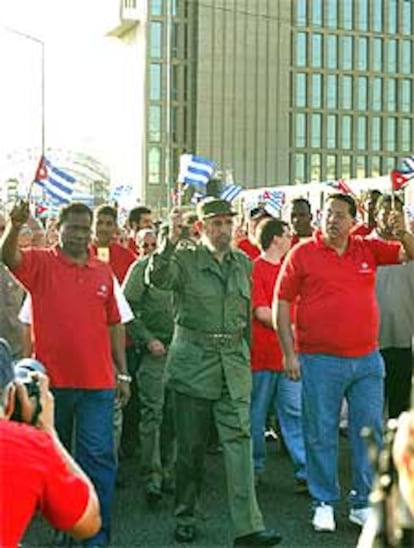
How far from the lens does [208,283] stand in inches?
286

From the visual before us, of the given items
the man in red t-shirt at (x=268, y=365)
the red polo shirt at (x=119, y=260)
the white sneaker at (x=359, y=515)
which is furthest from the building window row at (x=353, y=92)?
the white sneaker at (x=359, y=515)

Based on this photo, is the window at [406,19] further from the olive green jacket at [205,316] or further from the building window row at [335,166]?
the olive green jacket at [205,316]

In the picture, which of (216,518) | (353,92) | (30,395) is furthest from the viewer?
(353,92)

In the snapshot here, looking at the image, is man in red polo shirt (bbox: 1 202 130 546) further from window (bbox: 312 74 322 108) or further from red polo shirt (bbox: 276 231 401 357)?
window (bbox: 312 74 322 108)

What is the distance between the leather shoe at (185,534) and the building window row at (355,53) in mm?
110512

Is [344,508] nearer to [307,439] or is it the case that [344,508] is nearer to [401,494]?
[307,439]

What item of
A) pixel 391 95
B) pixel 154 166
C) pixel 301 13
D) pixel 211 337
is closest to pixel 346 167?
pixel 391 95

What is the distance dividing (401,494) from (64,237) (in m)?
4.29

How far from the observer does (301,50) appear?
115500mm

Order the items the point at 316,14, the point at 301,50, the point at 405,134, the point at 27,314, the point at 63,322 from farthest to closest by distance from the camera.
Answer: the point at 405,134 < the point at 301,50 < the point at 316,14 < the point at 27,314 < the point at 63,322

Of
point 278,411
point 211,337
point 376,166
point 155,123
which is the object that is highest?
point 155,123

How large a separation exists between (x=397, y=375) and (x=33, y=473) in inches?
243

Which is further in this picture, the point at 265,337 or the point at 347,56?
the point at 347,56

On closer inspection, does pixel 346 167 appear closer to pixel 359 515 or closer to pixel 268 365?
pixel 268 365
